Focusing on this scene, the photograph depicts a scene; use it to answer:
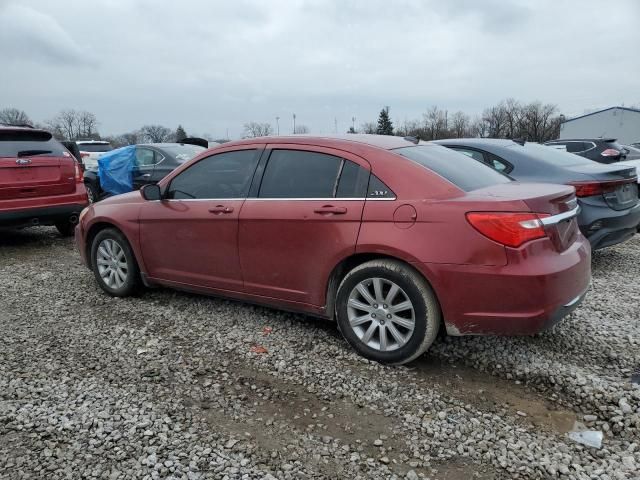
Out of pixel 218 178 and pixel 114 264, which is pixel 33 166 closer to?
pixel 114 264

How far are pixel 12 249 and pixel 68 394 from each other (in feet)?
16.8

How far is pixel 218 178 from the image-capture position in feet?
13.7

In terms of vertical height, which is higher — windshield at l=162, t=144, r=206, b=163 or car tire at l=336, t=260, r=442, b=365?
windshield at l=162, t=144, r=206, b=163

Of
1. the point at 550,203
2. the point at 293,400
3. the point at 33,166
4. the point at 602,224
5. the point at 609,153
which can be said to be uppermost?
the point at 609,153

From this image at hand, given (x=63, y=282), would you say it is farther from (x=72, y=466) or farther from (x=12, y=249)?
(x=72, y=466)

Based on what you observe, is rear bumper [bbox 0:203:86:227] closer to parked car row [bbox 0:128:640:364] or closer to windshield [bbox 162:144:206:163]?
parked car row [bbox 0:128:640:364]

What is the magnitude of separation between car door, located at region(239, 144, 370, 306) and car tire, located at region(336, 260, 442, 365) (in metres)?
0.21

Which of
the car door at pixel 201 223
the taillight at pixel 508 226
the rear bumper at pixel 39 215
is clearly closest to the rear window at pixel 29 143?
the rear bumper at pixel 39 215

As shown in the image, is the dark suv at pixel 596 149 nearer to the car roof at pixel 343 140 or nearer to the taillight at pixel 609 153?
the taillight at pixel 609 153

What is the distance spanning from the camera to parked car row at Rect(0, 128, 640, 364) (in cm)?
294

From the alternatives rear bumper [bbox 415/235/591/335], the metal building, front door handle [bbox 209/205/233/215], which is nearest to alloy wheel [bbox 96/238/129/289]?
front door handle [bbox 209/205/233/215]

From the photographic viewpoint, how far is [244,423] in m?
2.74

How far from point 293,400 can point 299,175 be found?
5.27ft

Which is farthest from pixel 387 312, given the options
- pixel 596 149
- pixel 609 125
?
pixel 609 125
